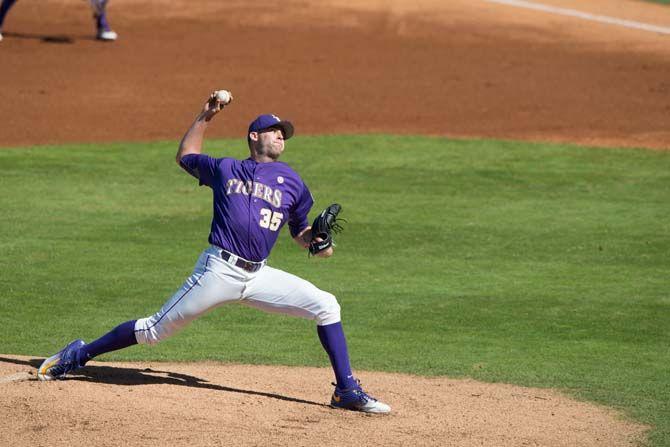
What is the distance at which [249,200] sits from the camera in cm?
690

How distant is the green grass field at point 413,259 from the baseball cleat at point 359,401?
125 centimetres

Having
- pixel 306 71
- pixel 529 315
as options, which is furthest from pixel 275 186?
pixel 306 71

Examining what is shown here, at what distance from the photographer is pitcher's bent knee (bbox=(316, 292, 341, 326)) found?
698cm

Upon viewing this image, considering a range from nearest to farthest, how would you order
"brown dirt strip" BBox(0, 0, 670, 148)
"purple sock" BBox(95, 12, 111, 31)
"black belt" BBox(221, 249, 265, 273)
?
"black belt" BBox(221, 249, 265, 273)
"brown dirt strip" BBox(0, 0, 670, 148)
"purple sock" BBox(95, 12, 111, 31)

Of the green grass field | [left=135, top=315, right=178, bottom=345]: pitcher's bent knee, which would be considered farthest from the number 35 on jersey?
the green grass field

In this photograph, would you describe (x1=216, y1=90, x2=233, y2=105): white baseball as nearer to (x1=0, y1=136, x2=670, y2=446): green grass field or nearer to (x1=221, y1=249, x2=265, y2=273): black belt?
(x1=221, y1=249, x2=265, y2=273): black belt

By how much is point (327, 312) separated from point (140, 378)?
138 centimetres

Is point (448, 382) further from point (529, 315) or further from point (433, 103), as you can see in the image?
point (433, 103)

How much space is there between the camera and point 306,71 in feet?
61.7

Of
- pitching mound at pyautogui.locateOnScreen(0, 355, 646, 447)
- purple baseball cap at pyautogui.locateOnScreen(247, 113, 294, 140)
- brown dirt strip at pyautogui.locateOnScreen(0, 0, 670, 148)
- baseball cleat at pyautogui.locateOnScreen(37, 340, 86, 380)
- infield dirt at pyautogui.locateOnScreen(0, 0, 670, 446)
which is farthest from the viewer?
brown dirt strip at pyautogui.locateOnScreen(0, 0, 670, 148)

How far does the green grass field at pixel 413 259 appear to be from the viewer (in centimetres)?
862

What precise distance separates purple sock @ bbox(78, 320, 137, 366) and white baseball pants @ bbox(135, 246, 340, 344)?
0.06 meters

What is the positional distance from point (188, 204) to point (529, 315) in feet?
15.3

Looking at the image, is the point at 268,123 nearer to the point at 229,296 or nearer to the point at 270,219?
the point at 270,219
